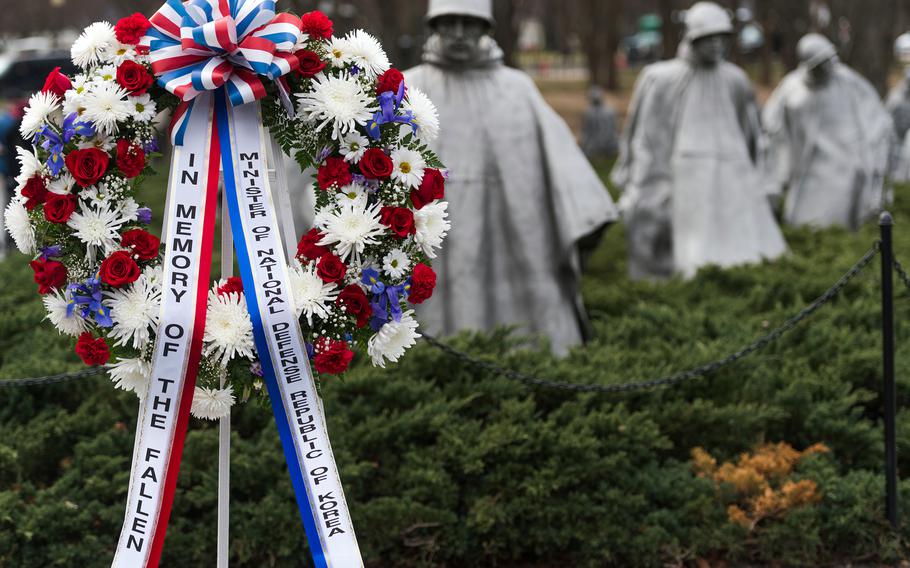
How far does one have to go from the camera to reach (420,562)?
5.67 meters

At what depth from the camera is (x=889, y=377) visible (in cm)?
606

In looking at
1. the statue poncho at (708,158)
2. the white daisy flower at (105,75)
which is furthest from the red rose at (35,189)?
the statue poncho at (708,158)

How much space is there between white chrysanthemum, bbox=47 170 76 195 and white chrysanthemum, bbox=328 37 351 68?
862mm

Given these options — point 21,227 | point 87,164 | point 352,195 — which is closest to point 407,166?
point 352,195

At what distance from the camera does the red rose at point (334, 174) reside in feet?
13.9

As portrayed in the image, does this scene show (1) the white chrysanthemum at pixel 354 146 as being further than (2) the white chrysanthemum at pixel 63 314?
Yes

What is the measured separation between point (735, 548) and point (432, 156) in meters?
2.35

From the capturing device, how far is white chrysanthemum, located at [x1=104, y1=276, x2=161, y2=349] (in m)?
4.04

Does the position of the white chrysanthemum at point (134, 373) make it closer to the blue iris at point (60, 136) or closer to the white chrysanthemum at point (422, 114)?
the blue iris at point (60, 136)

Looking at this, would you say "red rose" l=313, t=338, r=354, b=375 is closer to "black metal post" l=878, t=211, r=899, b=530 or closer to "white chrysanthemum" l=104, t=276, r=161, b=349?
"white chrysanthemum" l=104, t=276, r=161, b=349

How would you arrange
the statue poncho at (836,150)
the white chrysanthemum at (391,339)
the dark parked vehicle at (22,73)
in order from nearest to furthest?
the white chrysanthemum at (391,339) < the statue poncho at (836,150) < the dark parked vehicle at (22,73)

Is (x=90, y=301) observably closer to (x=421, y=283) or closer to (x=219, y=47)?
(x=219, y=47)

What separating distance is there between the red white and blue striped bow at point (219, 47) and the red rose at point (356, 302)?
64 cm

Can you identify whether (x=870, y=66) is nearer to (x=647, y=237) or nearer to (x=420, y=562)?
(x=647, y=237)
